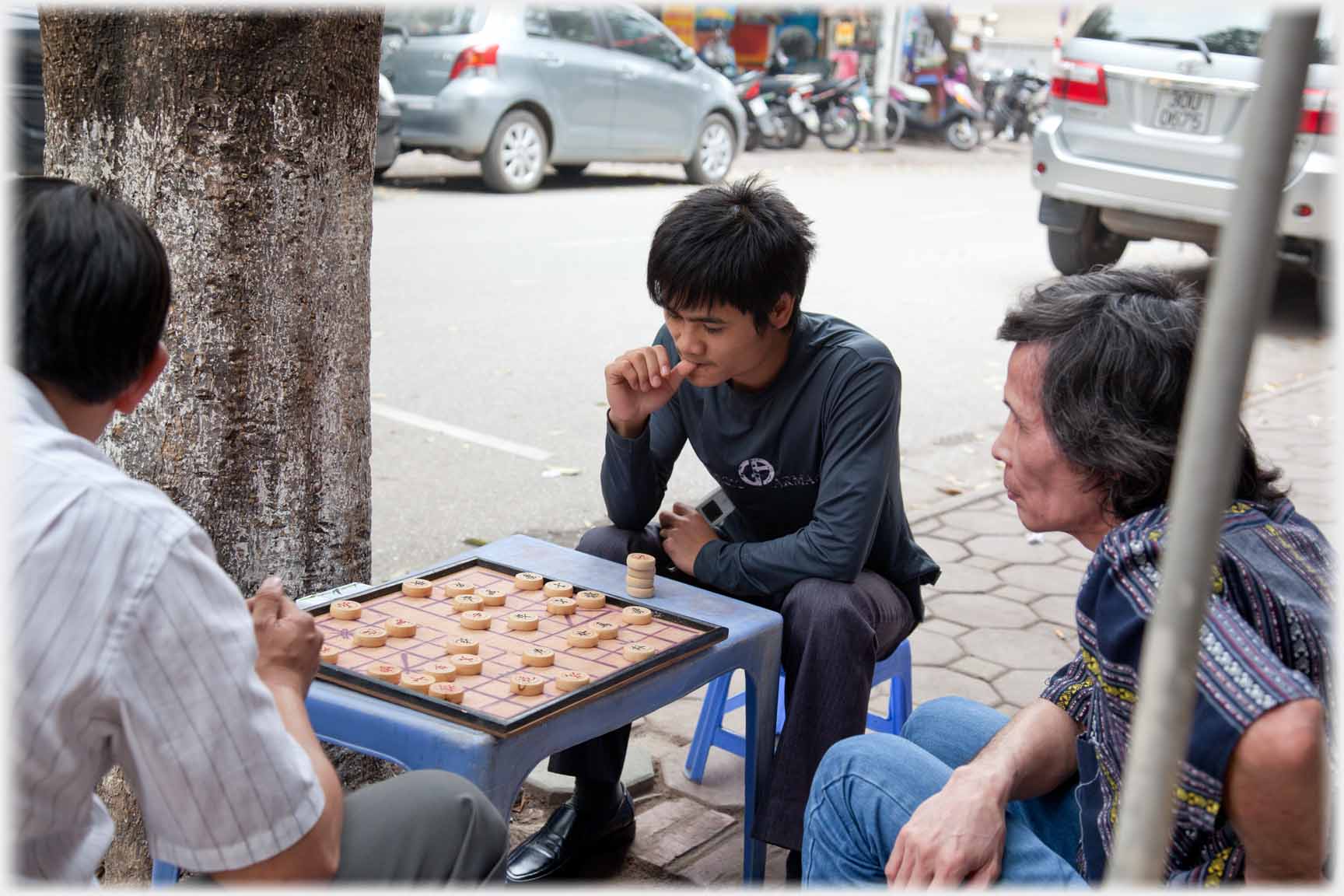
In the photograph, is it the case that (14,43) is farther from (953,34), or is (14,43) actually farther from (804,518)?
(953,34)

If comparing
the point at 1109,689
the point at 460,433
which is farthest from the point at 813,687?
the point at 460,433

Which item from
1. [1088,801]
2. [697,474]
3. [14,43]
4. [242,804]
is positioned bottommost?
[697,474]

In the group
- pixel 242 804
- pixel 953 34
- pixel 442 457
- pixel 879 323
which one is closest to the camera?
pixel 242 804

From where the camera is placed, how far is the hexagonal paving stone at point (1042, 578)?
440 cm

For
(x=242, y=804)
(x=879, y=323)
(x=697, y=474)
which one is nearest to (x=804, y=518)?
(x=242, y=804)

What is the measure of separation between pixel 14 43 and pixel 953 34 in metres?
17.9

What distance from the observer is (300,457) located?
251 centimetres

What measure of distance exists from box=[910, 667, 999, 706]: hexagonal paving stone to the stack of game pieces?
136cm

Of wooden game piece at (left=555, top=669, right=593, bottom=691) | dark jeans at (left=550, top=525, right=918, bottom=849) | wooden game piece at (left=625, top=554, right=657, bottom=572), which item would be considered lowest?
dark jeans at (left=550, top=525, right=918, bottom=849)

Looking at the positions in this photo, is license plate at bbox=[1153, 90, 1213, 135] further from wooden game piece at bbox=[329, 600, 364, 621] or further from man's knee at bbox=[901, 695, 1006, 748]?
wooden game piece at bbox=[329, 600, 364, 621]

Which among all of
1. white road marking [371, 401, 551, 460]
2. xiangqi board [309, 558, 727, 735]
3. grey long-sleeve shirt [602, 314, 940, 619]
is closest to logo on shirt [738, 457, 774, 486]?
grey long-sleeve shirt [602, 314, 940, 619]

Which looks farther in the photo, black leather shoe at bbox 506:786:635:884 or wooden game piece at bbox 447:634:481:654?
black leather shoe at bbox 506:786:635:884

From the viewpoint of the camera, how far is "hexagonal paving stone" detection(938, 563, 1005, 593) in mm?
4359

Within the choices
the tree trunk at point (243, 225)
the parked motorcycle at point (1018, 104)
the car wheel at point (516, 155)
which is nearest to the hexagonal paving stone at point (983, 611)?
the tree trunk at point (243, 225)
